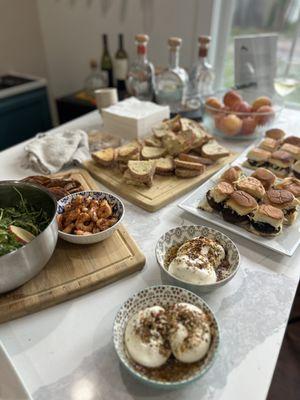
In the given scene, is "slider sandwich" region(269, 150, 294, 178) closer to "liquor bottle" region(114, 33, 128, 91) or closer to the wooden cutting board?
the wooden cutting board

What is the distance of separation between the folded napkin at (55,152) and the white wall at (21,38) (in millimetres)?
1542

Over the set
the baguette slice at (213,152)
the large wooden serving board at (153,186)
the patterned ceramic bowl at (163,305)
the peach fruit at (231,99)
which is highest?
the peach fruit at (231,99)

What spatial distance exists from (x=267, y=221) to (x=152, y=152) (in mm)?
493

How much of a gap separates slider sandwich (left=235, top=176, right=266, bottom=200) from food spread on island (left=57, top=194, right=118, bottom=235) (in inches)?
13.7

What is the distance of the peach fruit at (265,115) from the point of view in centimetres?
128

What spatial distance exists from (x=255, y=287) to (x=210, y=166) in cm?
53

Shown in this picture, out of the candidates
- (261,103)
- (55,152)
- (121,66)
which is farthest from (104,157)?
(121,66)

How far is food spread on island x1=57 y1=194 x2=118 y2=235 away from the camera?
763 millimetres

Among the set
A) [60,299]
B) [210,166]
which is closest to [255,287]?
[60,299]

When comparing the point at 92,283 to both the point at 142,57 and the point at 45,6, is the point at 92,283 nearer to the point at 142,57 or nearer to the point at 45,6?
the point at 142,57

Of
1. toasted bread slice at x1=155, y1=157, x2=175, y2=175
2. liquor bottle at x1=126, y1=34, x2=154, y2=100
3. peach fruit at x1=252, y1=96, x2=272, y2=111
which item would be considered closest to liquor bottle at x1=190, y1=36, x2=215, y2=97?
liquor bottle at x1=126, y1=34, x2=154, y2=100

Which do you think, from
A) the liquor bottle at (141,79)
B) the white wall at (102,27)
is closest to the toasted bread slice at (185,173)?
the liquor bottle at (141,79)

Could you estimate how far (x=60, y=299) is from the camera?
2.16 feet

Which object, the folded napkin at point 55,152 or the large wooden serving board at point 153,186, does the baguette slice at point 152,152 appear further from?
the folded napkin at point 55,152
